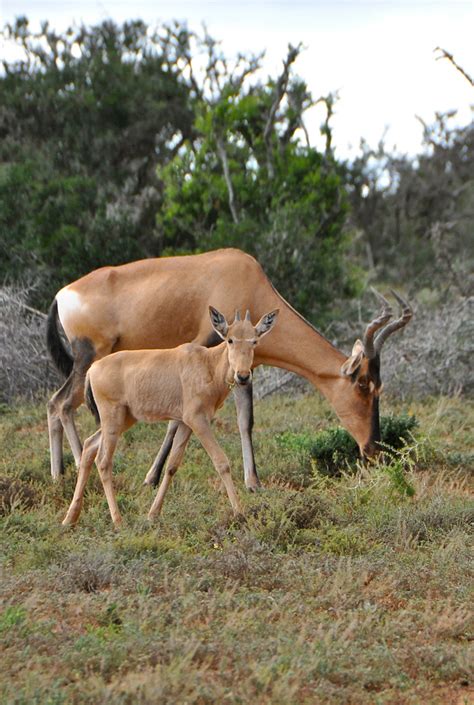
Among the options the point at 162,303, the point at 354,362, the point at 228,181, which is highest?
the point at 228,181

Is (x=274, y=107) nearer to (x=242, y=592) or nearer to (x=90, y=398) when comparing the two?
(x=90, y=398)

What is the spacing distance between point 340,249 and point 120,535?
1176 centimetres

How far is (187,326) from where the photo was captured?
8.41 metres

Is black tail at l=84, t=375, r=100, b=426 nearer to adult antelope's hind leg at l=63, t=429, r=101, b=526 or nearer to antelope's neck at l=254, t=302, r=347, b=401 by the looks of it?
adult antelope's hind leg at l=63, t=429, r=101, b=526

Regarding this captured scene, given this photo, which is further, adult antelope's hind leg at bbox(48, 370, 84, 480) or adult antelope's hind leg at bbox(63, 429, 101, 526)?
adult antelope's hind leg at bbox(48, 370, 84, 480)

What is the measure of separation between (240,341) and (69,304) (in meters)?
2.64

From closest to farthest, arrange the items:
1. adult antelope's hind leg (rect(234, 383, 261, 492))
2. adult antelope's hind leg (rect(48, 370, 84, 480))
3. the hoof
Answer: the hoof → adult antelope's hind leg (rect(234, 383, 261, 492)) → adult antelope's hind leg (rect(48, 370, 84, 480))

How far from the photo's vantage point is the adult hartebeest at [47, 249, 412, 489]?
831 centimetres

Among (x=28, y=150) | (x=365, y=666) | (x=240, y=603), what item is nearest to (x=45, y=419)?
(x=240, y=603)

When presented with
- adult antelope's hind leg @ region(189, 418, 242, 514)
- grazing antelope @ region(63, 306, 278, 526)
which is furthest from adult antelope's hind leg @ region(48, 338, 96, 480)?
adult antelope's hind leg @ region(189, 418, 242, 514)

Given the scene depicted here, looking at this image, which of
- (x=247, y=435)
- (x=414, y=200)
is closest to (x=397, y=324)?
(x=247, y=435)

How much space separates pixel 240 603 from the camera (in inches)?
191

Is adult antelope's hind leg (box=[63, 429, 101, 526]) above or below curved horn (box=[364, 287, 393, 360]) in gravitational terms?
below

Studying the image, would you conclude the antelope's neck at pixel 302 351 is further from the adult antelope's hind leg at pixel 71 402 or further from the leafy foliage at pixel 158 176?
the leafy foliage at pixel 158 176
